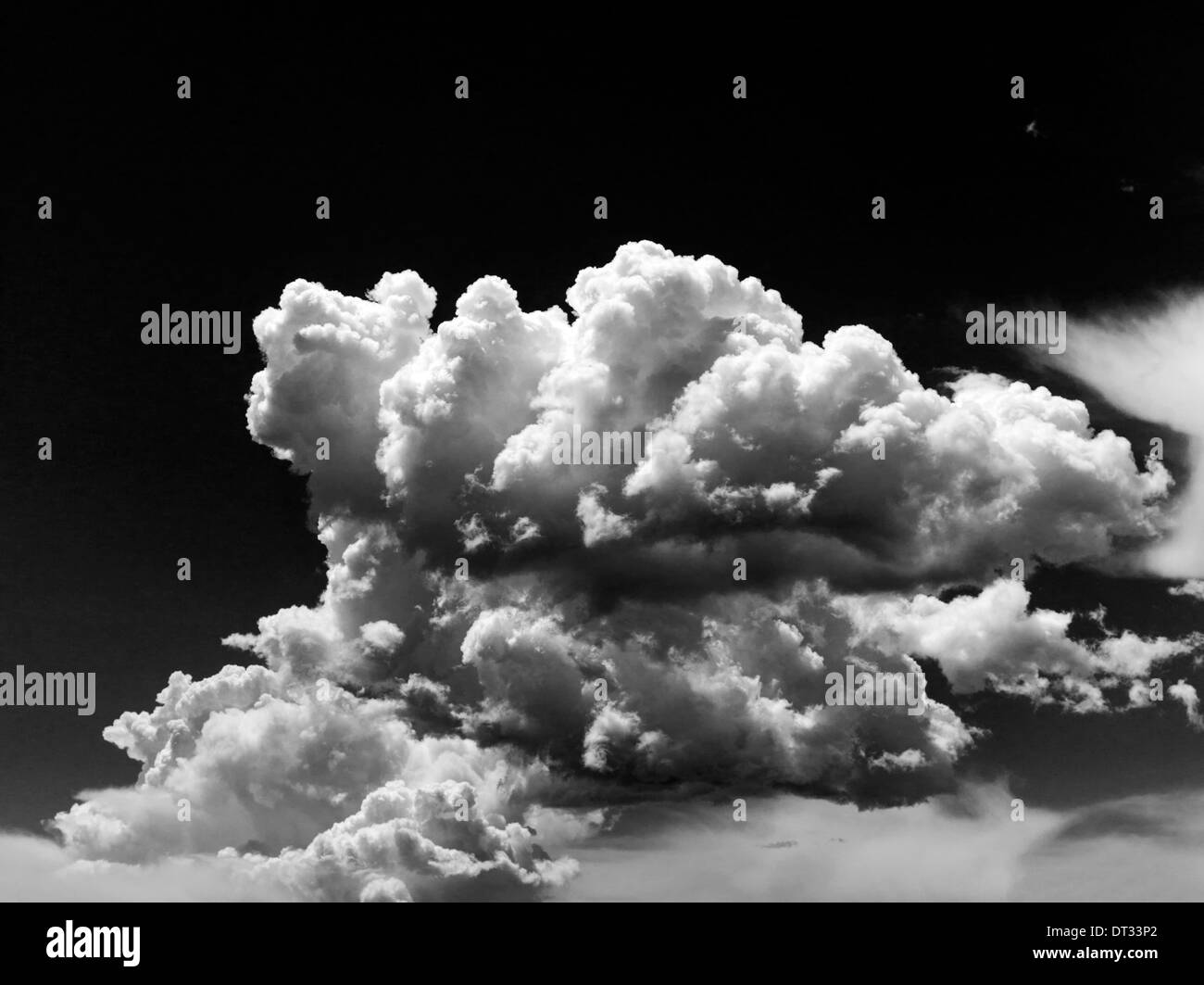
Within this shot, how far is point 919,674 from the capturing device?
204 ft

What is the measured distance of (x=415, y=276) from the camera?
63.6 m

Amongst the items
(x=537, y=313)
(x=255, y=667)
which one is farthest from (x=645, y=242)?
(x=255, y=667)

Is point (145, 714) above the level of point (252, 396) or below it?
below

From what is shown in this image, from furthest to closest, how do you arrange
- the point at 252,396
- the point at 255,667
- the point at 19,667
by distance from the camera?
1. the point at 255,667
2. the point at 252,396
3. the point at 19,667
